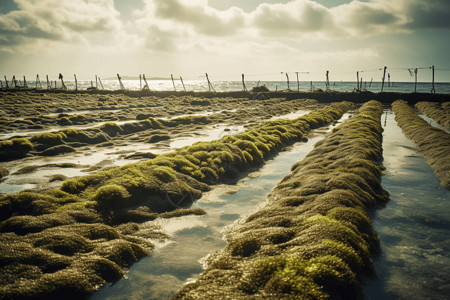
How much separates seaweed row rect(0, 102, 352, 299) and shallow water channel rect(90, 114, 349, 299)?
429mm

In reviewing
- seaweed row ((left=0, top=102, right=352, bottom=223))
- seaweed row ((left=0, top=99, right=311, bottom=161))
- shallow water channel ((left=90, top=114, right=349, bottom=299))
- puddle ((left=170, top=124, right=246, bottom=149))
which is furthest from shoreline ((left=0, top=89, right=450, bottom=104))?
shallow water channel ((left=90, top=114, right=349, bottom=299))

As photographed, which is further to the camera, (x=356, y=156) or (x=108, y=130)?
(x=108, y=130)

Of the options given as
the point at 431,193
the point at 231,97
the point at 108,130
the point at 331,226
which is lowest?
the point at 431,193

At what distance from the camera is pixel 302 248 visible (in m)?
7.23

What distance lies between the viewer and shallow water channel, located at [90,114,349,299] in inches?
271

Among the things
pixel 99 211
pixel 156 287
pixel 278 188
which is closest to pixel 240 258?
pixel 156 287

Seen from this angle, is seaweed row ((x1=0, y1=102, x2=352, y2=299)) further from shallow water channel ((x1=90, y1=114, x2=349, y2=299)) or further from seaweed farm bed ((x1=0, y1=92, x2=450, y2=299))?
shallow water channel ((x1=90, y1=114, x2=349, y2=299))

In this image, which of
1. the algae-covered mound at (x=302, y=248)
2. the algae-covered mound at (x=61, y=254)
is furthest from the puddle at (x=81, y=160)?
the algae-covered mound at (x=302, y=248)

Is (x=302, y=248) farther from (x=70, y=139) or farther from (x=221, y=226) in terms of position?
(x=70, y=139)

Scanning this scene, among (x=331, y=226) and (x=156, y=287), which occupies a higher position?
(x=331, y=226)

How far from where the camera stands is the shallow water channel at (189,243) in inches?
271

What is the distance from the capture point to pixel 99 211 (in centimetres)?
1023

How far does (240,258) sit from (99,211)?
575 cm

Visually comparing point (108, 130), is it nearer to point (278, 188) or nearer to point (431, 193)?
point (278, 188)
